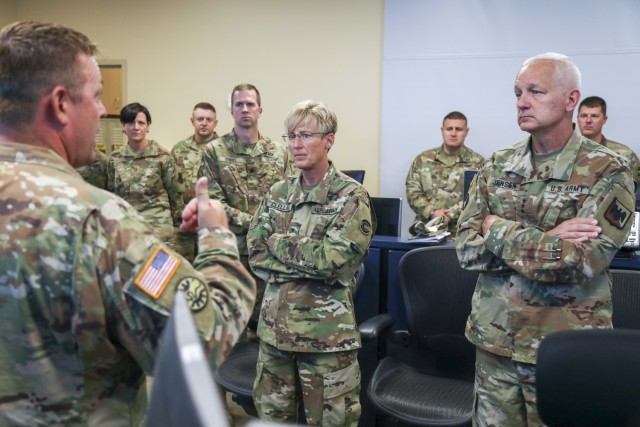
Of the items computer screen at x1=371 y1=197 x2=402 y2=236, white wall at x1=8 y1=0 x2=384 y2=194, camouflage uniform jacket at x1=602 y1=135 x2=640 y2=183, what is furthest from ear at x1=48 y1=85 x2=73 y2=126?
white wall at x1=8 y1=0 x2=384 y2=194

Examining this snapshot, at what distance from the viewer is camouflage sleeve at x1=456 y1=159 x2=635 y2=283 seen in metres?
1.68

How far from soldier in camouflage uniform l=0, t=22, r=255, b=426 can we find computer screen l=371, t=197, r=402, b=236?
8.05 ft

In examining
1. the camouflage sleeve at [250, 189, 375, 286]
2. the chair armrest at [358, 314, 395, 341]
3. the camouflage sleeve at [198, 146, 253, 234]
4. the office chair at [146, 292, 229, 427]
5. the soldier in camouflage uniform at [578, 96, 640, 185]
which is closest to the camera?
the office chair at [146, 292, 229, 427]

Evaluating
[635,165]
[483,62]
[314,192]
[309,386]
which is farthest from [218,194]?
[635,165]

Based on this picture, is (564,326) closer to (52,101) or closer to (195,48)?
(52,101)

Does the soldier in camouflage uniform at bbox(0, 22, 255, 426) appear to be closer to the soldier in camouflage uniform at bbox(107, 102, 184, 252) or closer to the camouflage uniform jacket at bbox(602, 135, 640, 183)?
the soldier in camouflage uniform at bbox(107, 102, 184, 252)

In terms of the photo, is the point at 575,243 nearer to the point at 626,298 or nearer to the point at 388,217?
the point at 626,298

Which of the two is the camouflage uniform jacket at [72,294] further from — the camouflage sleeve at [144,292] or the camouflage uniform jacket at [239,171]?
the camouflage uniform jacket at [239,171]

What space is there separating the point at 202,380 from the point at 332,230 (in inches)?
68.9

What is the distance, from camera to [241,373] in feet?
8.34

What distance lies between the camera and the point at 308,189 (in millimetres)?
2252

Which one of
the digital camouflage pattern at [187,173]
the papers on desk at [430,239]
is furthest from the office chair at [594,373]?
the digital camouflage pattern at [187,173]

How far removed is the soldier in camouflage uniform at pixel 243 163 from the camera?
11.1 feet

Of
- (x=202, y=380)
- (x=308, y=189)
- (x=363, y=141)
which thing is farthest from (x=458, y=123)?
(x=202, y=380)
